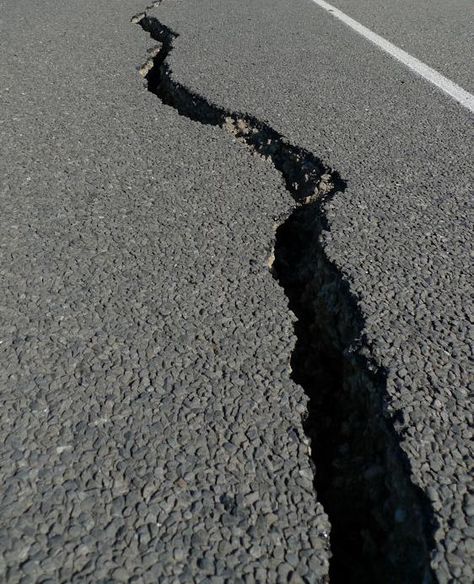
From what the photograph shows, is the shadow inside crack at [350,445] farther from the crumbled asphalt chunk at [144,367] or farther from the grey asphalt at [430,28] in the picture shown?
the grey asphalt at [430,28]

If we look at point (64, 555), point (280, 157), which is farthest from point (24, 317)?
point (280, 157)

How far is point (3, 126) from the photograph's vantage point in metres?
3.54

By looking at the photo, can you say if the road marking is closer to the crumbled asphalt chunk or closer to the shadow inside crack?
the crumbled asphalt chunk

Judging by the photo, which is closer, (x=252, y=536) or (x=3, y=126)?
(x=252, y=536)

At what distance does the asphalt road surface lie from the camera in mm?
1489

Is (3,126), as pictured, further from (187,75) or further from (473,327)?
(473,327)

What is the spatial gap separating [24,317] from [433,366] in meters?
1.07

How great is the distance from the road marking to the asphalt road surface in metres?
0.15

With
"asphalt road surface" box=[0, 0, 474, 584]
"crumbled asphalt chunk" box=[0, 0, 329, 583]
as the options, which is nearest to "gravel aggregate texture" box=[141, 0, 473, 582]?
"asphalt road surface" box=[0, 0, 474, 584]

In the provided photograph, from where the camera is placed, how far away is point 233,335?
207 centimetres

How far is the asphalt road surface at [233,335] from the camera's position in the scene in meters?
1.49

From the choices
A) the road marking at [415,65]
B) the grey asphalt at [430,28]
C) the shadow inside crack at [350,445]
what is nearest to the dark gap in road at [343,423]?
the shadow inside crack at [350,445]

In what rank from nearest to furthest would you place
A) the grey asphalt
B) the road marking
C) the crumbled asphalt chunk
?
the crumbled asphalt chunk, the road marking, the grey asphalt

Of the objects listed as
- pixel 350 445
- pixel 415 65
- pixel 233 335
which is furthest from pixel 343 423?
pixel 415 65
